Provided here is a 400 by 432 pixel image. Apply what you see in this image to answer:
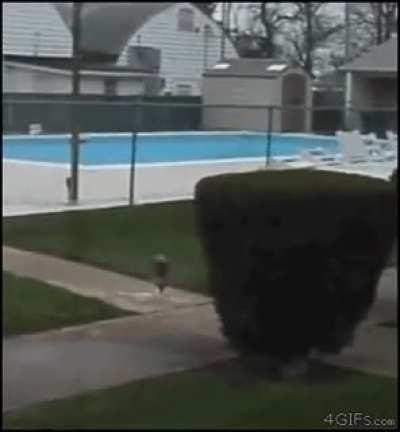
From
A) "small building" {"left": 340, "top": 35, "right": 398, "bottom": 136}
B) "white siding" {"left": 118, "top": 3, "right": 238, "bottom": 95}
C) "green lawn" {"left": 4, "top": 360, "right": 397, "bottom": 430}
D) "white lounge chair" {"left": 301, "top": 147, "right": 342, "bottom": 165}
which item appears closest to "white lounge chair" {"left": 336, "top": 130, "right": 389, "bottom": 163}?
"white lounge chair" {"left": 301, "top": 147, "right": 342, "bottom": 165}

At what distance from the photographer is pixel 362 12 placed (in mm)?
10445

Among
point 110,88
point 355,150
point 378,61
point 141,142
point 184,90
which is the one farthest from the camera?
point 378,61

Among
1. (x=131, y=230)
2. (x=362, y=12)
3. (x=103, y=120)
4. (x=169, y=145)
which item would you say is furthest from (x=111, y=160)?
(x=362, y=12)

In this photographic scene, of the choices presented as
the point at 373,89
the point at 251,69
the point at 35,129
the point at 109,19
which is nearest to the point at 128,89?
the point at 35,129

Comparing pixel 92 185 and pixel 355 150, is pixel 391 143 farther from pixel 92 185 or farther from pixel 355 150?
pixel 92 185

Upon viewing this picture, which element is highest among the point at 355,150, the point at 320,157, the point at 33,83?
the point at 33,83

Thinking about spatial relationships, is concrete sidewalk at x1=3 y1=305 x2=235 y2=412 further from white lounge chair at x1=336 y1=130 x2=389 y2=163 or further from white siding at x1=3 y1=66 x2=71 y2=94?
white lounge chair at x1=336 y1=130 x2=389 y2=163

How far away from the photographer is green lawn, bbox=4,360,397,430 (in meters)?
5.19

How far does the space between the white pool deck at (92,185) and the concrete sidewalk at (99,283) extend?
3.62 meters

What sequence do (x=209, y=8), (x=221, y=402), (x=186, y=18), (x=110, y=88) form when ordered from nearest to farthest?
(x=186, y=18) → (x=221, y=402) → (x=209, y=8) → (x=110, y=88)

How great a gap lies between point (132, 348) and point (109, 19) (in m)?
3.28

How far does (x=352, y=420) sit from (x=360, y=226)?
3400 millimetres

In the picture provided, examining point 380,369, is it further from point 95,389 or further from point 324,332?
point 95,389

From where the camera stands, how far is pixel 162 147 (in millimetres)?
24328
